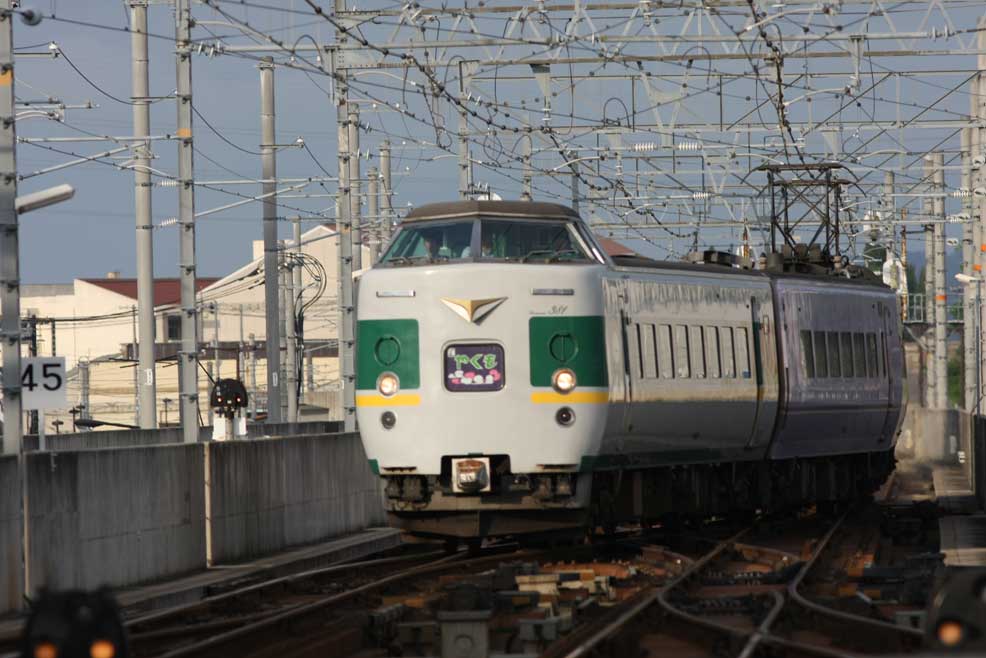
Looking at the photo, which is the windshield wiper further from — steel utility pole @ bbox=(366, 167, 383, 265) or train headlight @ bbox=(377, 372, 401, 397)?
steel utility pole @ bbox=(366, 167, 383, 265)

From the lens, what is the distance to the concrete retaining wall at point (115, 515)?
16875mm

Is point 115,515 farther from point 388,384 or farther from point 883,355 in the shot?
point 883,355

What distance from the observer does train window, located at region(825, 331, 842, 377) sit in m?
27.6

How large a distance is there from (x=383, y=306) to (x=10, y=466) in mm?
5110

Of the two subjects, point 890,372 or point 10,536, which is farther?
point 890,372

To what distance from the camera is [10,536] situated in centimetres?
1628

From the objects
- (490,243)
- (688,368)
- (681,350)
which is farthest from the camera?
(688,368)

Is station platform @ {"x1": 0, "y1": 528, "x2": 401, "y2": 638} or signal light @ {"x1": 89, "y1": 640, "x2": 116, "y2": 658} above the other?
signal light @ {"x1": 89, "y1": 640, "x2": 116, "y2": 658}

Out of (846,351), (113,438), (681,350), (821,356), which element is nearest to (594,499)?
(681,350)

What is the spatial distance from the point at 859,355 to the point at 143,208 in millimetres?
12655

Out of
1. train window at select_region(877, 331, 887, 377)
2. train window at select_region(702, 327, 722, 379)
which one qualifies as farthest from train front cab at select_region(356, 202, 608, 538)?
train window at select_region(877, 331, 887, 377)

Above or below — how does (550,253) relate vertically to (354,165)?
below

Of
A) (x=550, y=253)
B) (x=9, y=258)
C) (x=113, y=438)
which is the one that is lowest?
(x=113, y=438)

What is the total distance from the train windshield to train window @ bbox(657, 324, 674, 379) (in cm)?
163
